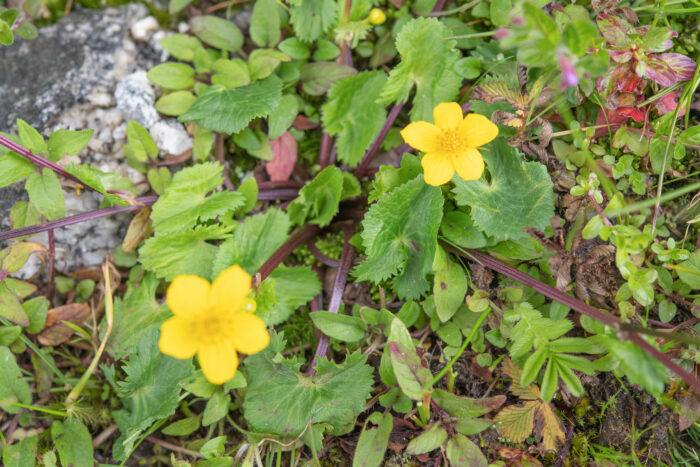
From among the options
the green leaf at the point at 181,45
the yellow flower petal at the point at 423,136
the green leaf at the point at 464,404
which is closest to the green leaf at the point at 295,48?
the green leaf at the point at 181,45

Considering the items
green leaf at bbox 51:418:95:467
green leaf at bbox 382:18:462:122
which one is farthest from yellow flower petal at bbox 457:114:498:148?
green leaf at bbox 51:418:95:467

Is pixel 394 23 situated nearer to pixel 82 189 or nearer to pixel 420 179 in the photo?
pixel 420 179

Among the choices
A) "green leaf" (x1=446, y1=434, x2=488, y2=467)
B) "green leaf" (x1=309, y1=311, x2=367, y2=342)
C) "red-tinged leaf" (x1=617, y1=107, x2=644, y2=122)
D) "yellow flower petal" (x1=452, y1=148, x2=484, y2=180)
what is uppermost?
"yellow flower petal" (x1=452, y1=148, x2=484, y2=180)

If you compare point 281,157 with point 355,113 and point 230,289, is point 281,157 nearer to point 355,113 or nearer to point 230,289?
point 355,113

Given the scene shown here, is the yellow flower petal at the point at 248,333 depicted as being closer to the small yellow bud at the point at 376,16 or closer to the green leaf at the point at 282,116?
the green leaf at the point at 282,116

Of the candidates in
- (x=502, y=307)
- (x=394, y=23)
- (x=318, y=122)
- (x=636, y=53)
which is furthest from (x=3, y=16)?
(x=636, y=53)

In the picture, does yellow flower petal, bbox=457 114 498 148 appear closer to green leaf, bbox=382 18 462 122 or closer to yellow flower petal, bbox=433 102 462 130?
yellow flower petal, bbox=433 102 462 130
